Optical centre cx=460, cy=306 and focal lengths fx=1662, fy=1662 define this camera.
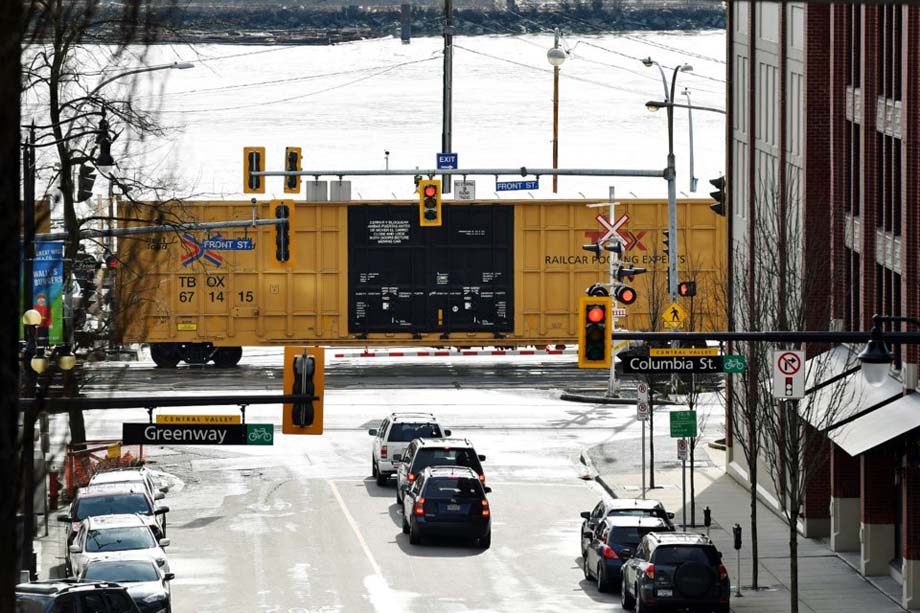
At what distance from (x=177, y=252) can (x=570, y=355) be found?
15.6 metres

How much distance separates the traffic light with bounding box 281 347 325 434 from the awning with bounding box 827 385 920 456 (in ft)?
26.9

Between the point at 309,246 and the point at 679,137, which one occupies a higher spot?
the point at 679,137

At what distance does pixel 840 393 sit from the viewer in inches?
1067

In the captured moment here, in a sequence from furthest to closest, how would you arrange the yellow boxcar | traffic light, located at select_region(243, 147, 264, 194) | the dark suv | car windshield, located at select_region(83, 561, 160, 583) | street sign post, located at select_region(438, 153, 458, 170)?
the yellow boxcar < street sign post, located at select_region(438, 153, 458, 170) < traffic light, located at select_region(243, 147, 264, 194) < car windshield, located at select_region(83, 561, 160, 583) < the dark suv

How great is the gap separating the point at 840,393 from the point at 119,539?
1200cm

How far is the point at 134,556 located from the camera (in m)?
25.4

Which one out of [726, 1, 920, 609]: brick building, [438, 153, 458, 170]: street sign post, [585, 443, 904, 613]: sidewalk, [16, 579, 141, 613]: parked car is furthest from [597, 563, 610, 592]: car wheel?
[438, 153, 458, 170]: street sign post

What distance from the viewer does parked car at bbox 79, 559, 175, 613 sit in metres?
23.7

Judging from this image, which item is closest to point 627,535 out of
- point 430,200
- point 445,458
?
point 445,458

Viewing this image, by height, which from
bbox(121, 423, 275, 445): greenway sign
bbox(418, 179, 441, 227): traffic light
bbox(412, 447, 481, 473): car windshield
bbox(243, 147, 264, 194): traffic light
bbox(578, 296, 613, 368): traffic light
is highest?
bbox(243, 147, 264, 194): traffic light

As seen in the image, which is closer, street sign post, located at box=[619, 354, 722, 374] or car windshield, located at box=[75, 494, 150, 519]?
street sign post, located at box=[619, 354, 722, 374]

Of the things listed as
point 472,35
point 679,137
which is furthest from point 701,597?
point 472,35

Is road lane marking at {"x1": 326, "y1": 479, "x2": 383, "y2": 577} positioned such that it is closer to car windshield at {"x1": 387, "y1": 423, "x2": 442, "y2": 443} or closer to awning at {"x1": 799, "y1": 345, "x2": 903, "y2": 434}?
car windshield at {"x1": 387, "y1": 423, "x2": 442, "y2": 443}

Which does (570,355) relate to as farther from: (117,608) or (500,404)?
(117,608)
